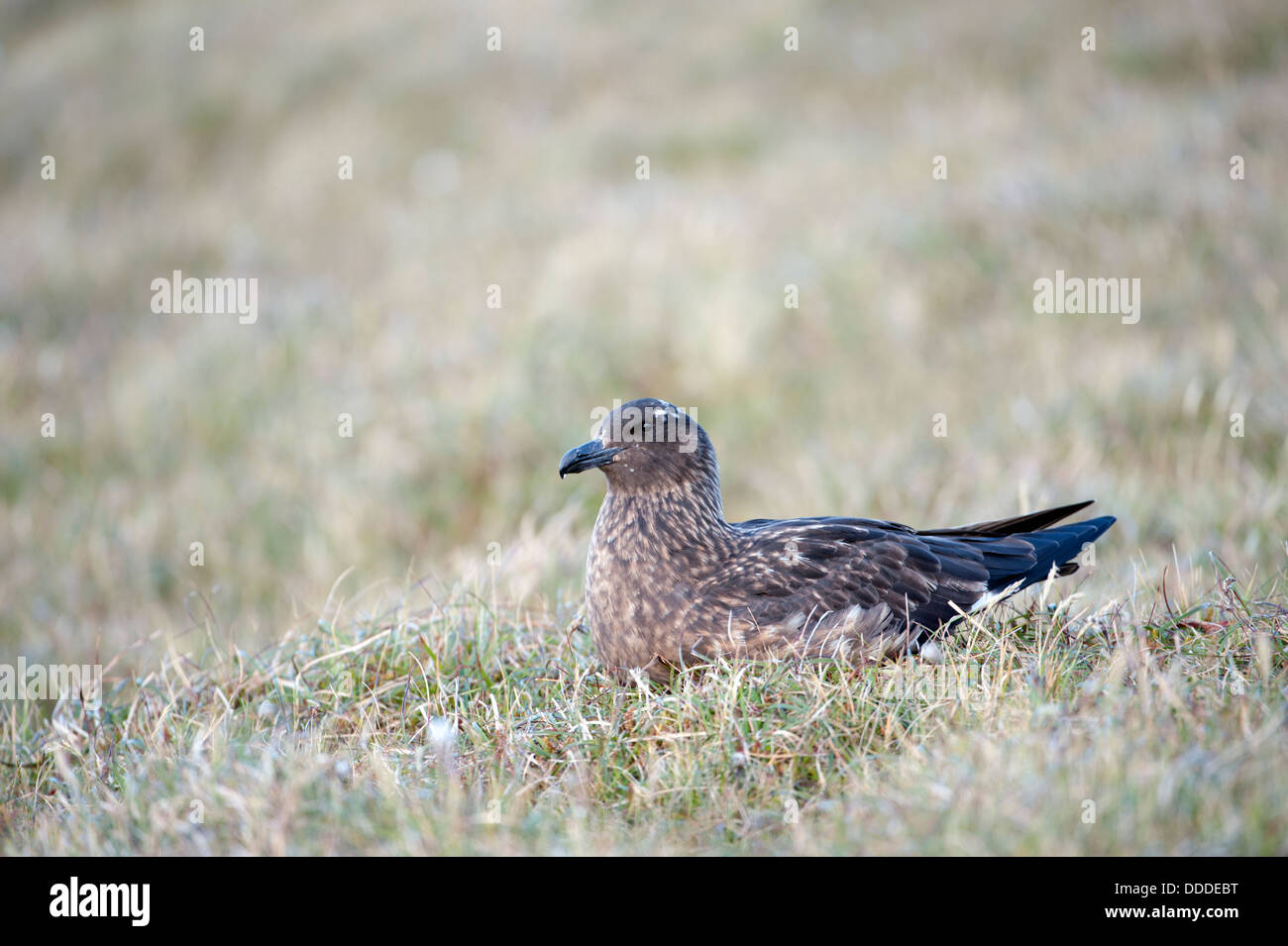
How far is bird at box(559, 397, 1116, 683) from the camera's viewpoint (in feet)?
10.9

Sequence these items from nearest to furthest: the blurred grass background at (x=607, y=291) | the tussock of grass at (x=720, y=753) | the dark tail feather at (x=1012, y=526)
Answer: the tussock of grass at (x=720, y=753) → the dark tail feather at (x=1012, y=526) → the blurred grass background at (x=607, y=291)

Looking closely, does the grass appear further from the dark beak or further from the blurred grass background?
the dark beak

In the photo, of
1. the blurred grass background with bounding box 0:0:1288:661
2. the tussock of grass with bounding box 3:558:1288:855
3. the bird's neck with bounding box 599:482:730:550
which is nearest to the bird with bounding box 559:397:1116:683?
the bird's neck with bounding box 599:482:730:550

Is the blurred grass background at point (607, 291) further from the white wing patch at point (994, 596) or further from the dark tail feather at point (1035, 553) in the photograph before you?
the white wing patch at point (994, 596)

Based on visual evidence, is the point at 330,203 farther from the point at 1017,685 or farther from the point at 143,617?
the point at 1017,685

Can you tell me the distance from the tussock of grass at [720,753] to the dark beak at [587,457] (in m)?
0.64

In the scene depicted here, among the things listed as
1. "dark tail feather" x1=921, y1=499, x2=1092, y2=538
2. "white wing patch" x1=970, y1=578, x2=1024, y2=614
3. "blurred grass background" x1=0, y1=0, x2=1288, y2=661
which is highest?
"blurred grass background" x1=0, y1=0, x2=1288, y2=661

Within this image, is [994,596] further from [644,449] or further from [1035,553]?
[644,449]

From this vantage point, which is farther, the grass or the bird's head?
the bird's head

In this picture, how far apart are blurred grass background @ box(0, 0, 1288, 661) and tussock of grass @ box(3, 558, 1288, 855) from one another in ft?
3.27

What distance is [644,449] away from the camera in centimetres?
364

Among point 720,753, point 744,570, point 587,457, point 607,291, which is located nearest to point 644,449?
point 587,457

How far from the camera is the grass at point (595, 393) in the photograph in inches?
108

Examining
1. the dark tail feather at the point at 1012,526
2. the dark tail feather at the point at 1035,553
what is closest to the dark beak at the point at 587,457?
the dark tail feather at the point at 1012,526
